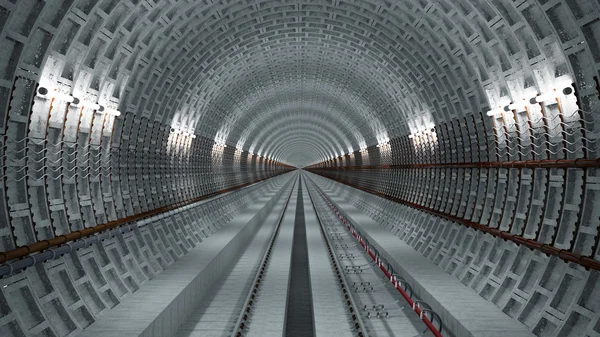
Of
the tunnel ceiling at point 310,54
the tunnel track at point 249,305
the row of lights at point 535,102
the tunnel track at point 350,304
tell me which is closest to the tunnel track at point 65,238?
the tunnel ceiling at point 310,54

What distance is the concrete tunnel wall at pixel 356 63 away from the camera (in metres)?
7.97

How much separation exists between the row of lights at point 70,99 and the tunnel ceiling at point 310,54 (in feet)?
0.58

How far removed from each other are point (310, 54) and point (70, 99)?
53.0 ft

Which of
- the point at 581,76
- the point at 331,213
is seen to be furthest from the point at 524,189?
the point at 331,213

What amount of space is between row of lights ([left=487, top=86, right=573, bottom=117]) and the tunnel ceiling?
145 mm

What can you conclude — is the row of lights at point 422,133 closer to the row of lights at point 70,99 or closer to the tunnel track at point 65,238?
the tunnel track at point 65,238

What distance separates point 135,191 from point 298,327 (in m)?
5.85

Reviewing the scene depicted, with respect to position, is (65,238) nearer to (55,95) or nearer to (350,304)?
(55,95)

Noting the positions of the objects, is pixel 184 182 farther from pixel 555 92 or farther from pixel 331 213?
pixel 331 213

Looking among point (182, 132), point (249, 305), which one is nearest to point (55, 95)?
point (249, 305)

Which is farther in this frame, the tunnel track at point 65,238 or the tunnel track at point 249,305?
the tunnel track at point 249,305

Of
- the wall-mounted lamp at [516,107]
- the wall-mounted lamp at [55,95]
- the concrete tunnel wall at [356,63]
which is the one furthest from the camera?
the wall-mounted lamp at [516,107]

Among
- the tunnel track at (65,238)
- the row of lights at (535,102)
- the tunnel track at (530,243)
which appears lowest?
the tunnel track at (530,243)

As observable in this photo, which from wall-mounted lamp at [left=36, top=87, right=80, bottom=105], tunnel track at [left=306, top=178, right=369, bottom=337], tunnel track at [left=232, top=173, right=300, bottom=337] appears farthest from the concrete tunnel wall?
tunnel track at [left=306, top=178, right=369, bottom=337]
